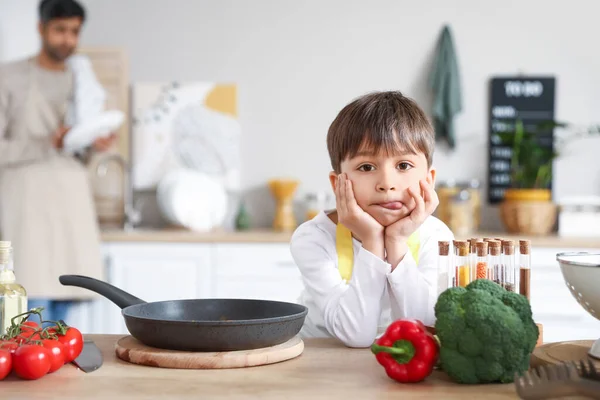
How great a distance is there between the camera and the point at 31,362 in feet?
3.74

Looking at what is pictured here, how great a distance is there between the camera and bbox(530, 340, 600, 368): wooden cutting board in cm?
122

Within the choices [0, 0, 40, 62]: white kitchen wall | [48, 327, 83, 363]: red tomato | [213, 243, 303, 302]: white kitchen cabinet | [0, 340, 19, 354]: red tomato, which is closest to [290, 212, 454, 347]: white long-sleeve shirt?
[48, 327, 83, 363]: red tomato

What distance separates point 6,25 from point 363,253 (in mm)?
3291

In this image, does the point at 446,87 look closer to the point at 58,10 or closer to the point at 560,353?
the point at 58,10

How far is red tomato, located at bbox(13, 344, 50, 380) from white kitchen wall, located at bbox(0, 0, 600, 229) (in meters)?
3.11

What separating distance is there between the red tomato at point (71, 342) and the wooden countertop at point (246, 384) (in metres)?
0.02

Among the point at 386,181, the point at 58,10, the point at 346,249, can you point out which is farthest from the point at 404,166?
the point at 58,10

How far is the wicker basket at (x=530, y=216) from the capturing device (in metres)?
3.82

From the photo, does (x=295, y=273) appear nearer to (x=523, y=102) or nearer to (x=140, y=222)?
(x=140, y=222)

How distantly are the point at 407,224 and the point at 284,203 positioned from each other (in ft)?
8.48

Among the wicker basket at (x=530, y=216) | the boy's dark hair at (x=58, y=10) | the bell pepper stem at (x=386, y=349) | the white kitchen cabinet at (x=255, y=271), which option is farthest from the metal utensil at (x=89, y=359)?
the wicker basket at (x=530, y=216)

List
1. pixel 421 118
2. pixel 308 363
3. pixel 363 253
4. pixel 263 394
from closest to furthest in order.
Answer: pixel 263 394 < pixel 308 363 < pixel 363 253 < pixel 421 118

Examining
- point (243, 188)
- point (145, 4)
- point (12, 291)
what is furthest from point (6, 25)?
point (12, 291)

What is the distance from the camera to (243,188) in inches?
168
